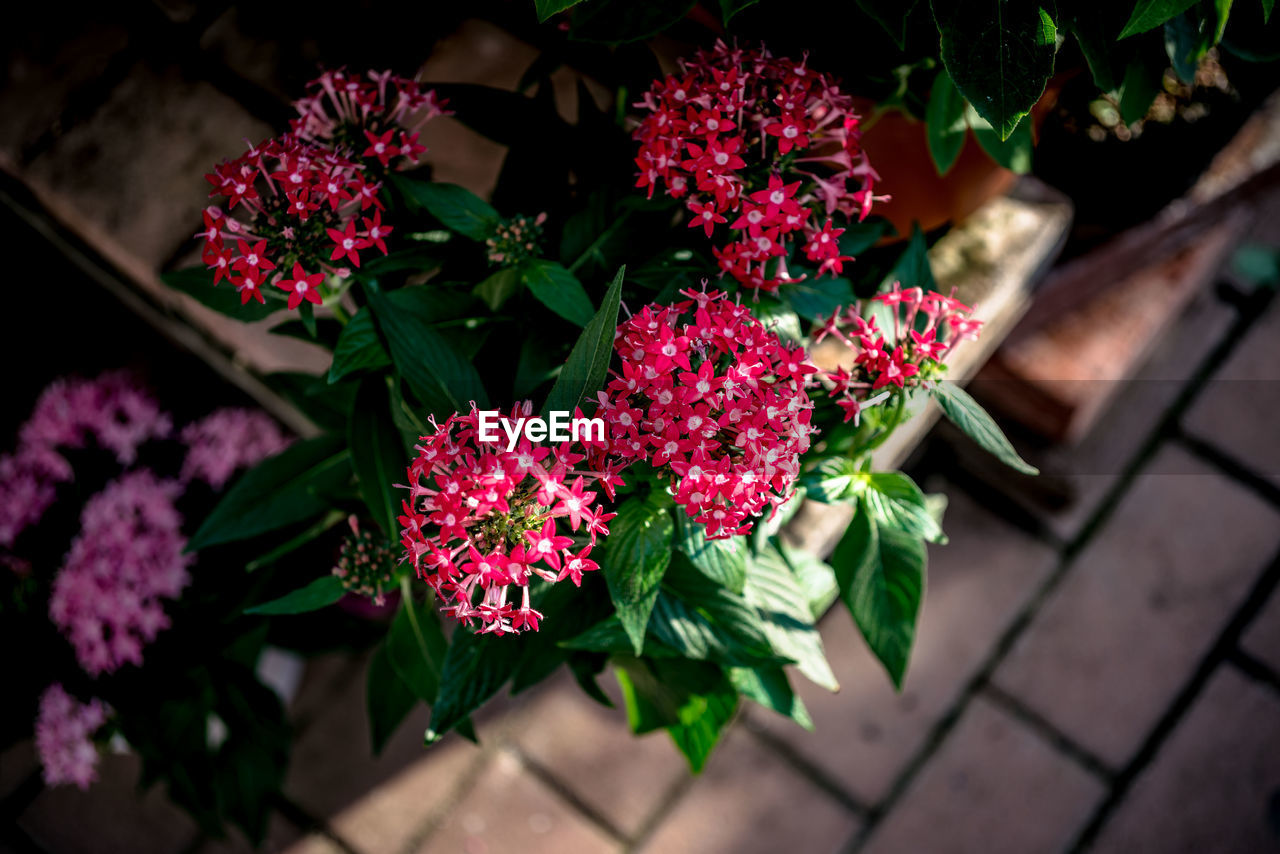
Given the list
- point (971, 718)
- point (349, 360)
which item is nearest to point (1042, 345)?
point (971, 718)

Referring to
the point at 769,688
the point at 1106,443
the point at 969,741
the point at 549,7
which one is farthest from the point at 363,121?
the point at 1106,443

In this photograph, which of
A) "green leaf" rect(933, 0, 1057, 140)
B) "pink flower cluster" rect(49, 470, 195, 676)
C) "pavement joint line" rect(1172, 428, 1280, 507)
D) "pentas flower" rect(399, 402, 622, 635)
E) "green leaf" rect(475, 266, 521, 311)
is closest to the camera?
"pentas flower" rect(399, 402, 622, 635)

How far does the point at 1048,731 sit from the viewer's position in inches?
59.9

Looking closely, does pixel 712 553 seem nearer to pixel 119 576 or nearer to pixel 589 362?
pixel 589 362

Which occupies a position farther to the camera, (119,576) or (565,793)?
(565,793)

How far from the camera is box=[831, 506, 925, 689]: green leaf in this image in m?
0.81

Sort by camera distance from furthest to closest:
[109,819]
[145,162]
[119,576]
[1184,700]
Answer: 1. [1184,700]
2. [109,819]
3. [145,162]
4. [119,576]

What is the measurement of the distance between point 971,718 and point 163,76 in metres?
1.57

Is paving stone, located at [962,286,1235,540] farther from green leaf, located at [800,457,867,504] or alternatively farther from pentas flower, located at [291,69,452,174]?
pentas flower, located at [291,69,452,174]

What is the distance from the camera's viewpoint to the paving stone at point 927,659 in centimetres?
150

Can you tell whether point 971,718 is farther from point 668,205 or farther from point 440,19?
point 440,19

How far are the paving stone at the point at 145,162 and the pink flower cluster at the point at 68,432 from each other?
22 cm

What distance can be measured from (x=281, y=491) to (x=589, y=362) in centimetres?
54

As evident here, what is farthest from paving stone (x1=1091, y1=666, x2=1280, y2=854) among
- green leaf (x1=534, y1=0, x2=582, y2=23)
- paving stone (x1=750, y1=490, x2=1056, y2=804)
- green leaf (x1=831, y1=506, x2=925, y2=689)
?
green leaf (x1=534, y1=0, x2=582, y2=23)
